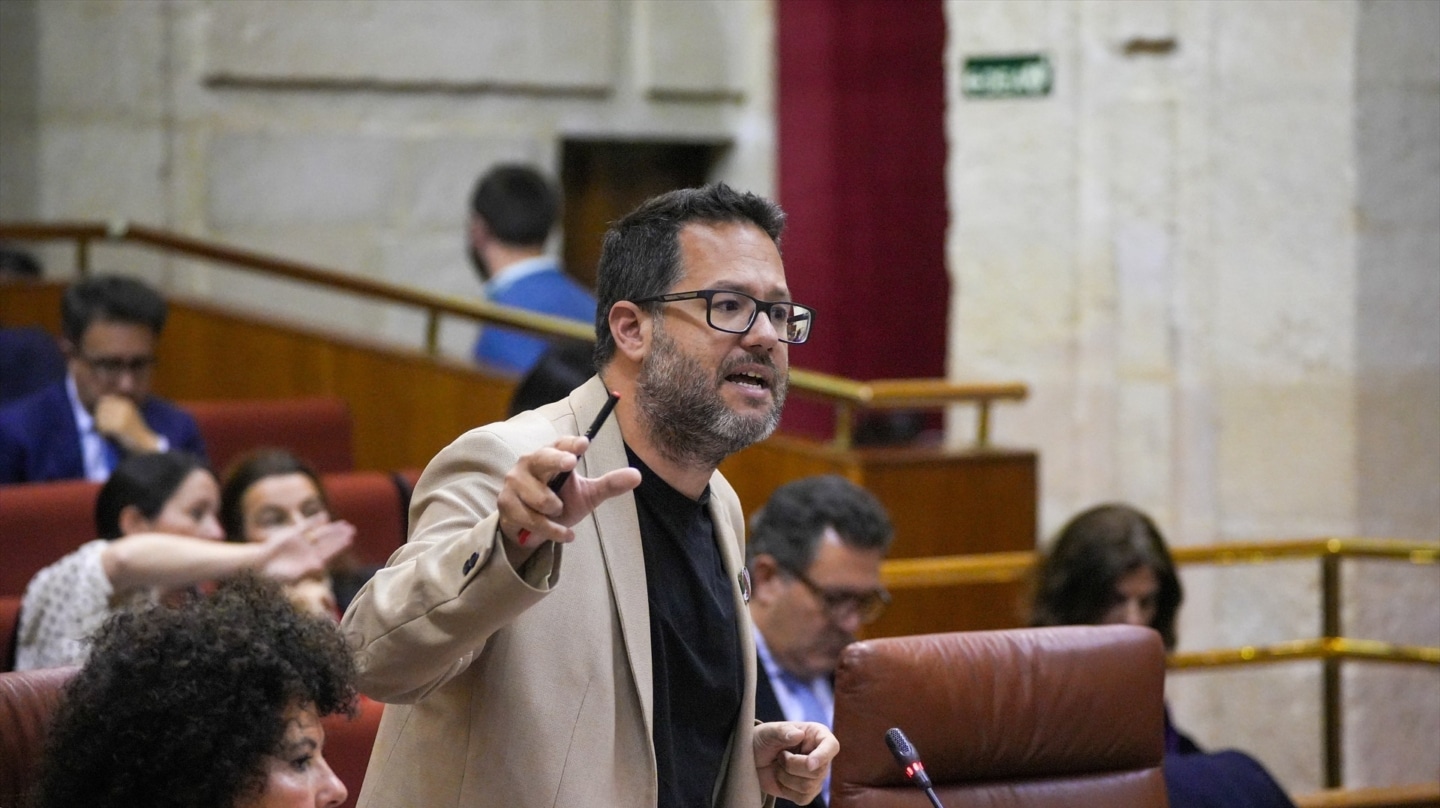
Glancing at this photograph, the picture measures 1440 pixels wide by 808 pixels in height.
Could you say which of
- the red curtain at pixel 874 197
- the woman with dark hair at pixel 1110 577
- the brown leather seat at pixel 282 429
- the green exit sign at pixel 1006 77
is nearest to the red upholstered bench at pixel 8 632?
the brown leather seat at pixel 282 429

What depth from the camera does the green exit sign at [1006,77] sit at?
523 centimetres

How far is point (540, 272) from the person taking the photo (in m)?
5.27

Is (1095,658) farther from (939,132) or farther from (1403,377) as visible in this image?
(939,132)

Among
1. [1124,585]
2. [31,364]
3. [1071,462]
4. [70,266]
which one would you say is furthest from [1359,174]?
[70,266]

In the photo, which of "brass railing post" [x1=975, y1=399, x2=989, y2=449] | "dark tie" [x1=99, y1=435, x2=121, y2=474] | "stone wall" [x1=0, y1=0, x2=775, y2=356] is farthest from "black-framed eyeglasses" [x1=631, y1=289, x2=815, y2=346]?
"stone wall" [x1=0, y1=0, x2=775, y2=356]

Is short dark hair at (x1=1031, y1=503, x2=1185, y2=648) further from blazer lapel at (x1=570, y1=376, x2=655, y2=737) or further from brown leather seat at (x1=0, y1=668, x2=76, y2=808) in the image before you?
brown leather seat at (x1=0, y1=668, x2=76, y2=808)

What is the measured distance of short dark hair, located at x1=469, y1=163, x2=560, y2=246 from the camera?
515 centimetres

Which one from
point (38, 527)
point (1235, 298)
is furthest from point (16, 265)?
point (1235, 298)

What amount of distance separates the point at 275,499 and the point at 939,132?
4046 millimetres

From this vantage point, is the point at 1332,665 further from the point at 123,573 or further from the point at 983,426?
the point at 123,573

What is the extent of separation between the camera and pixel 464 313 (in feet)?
16.9

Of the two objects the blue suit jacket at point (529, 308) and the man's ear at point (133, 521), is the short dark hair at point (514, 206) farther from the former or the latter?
the man's ear at point (133, 521)

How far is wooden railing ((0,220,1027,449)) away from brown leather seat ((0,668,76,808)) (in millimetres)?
2264

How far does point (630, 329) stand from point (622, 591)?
29cm
